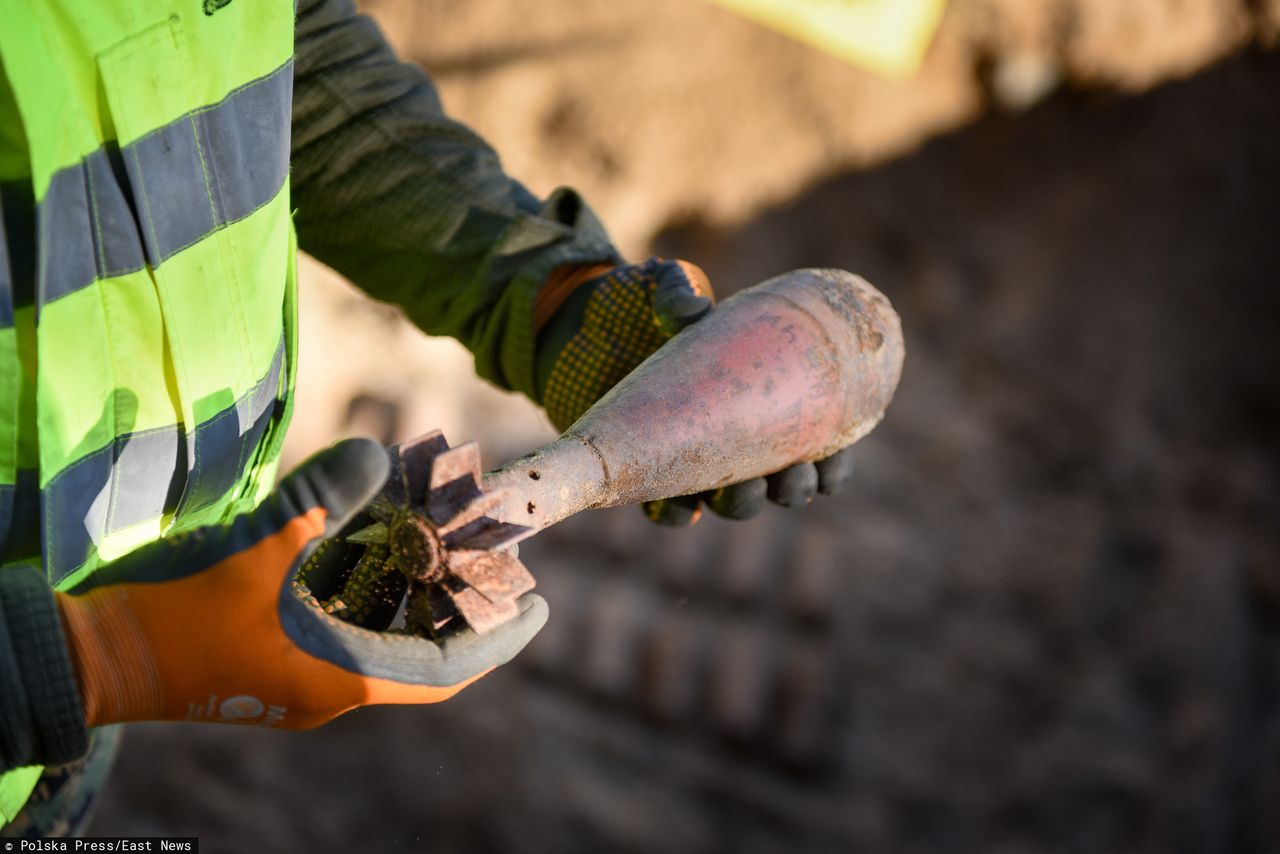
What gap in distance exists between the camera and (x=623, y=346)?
74.8 inches

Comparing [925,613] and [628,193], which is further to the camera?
[628,193]

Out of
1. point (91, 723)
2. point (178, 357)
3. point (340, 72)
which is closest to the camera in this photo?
point (91, 723)

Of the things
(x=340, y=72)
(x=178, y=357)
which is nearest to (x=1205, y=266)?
(x=340, y=72)

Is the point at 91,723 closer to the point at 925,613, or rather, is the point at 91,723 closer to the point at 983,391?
the point at 925,613

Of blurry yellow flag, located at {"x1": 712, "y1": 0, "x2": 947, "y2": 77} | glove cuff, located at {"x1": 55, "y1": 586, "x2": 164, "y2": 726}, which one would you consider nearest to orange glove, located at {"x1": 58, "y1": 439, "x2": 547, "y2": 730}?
glove cuff, located at {"x1": 55, "y1": 586, "x2": 164, "y2": 726}

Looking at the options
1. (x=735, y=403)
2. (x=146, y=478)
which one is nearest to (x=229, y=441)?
(x=146, y=478)

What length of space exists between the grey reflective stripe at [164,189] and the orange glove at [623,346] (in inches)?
25.8

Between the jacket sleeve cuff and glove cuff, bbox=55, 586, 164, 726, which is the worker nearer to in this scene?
glove cuff, bbox=55, 586, 164, 726

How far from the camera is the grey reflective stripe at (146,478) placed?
126 centimetres

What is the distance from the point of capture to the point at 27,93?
1052mm

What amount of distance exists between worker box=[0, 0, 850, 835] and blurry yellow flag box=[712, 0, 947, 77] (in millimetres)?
3046

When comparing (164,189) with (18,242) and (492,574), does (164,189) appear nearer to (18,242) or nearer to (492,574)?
(18,242)

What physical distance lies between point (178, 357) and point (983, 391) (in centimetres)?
334

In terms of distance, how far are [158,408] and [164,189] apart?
271 mm
